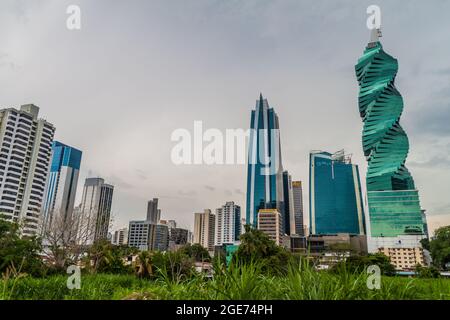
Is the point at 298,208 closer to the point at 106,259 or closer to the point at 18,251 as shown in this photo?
the point at 106,259

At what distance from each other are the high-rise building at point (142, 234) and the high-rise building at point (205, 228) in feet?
39.9

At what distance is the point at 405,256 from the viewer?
53375 millimetres

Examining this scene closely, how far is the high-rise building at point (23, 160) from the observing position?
1677 inches

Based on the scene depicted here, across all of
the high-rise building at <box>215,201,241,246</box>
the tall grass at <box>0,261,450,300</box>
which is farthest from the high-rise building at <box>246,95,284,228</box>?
the tall grass at <box>0,261,450,300</box>

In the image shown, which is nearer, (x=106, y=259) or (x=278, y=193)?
(x=106, y=259)

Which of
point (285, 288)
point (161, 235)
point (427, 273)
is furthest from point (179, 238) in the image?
point (285, 288)

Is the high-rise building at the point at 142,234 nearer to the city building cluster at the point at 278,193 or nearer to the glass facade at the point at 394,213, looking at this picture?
the city building cluster at the point at 278,193

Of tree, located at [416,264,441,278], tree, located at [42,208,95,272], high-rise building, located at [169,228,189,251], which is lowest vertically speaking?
tree, located at [416,264,441,278]

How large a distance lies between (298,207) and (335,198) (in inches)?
1846

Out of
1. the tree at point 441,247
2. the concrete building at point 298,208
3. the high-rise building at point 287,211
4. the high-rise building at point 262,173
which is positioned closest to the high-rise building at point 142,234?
the high-rise building at point 262,173

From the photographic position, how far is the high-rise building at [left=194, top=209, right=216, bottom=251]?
7862cm

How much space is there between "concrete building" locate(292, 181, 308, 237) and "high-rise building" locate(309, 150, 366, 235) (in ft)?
127

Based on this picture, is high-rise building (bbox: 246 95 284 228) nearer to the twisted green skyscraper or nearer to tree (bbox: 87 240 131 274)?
the twisted green skyscraper

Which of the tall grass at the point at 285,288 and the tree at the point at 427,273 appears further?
the tree at the point at 427,273
